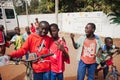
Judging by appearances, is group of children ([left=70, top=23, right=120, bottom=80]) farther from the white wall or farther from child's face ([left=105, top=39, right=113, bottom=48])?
the white wall

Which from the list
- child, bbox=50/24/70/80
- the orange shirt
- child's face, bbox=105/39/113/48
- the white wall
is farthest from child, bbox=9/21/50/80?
the white wall

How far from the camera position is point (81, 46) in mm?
5223

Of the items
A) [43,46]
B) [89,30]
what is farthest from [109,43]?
[43,46]

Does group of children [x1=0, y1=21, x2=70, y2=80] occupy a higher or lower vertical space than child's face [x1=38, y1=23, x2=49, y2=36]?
lower

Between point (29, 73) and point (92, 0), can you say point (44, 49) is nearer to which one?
point (29, 73)

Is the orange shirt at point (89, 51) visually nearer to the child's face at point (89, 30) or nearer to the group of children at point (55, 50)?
the group of children at point (55, 50)

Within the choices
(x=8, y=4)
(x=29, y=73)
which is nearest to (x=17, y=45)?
(x=29, y=73)

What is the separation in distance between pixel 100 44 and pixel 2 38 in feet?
13.0

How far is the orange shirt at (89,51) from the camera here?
518cm

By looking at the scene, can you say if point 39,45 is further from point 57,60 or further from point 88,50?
point 88,50

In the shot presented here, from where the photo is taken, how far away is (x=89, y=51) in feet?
17.1

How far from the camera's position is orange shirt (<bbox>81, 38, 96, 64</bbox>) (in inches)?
204

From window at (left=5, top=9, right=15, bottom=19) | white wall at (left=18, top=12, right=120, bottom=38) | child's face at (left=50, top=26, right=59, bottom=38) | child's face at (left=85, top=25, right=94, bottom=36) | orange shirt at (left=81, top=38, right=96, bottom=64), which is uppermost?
child's face at (left=50, top=26, right=59, bottom=38)

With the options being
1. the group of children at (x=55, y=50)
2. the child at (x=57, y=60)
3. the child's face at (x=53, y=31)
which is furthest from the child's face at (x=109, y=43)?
the child's face at (x=53, y=31)
